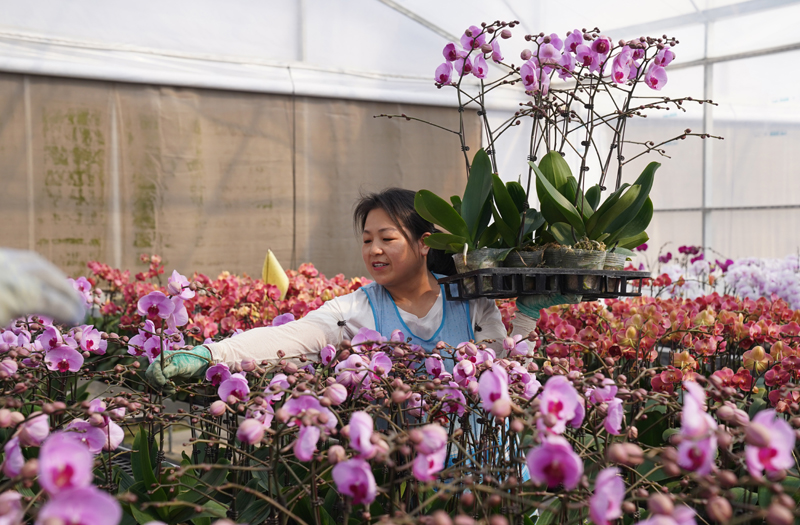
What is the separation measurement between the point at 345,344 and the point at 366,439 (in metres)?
0.37

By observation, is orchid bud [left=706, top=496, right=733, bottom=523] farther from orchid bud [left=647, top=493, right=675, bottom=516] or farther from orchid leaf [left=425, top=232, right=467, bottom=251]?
orchid leaf [left=425, top=232, right=467, bottom=251]

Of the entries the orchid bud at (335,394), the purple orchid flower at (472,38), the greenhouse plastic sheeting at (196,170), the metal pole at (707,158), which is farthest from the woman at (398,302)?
the metal pole at (707,158)

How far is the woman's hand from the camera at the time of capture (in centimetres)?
125

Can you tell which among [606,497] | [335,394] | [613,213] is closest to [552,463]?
[606,497]

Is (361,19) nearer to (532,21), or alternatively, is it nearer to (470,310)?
(532,21)

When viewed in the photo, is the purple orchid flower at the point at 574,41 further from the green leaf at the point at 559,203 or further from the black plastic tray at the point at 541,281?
the black plastic tray at the point at 541,281

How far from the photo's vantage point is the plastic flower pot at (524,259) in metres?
1.48

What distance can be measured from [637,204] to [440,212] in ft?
1.44

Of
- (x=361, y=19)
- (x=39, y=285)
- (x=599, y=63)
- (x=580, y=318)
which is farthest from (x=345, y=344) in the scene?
(x=361, y=19)

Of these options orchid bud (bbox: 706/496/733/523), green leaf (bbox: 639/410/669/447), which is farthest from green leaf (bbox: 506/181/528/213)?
orchid bud (bbox: 706/496/733/523)

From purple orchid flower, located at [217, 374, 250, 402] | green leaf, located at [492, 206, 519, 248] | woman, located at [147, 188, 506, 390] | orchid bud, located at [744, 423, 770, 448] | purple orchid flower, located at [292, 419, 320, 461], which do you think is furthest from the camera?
woman, located at [147, 188, 506, 390]

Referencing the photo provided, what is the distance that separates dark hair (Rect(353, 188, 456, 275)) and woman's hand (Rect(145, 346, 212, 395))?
613 mm

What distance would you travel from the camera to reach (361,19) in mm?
5789

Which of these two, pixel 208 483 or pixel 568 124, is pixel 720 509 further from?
pixel 568 124
